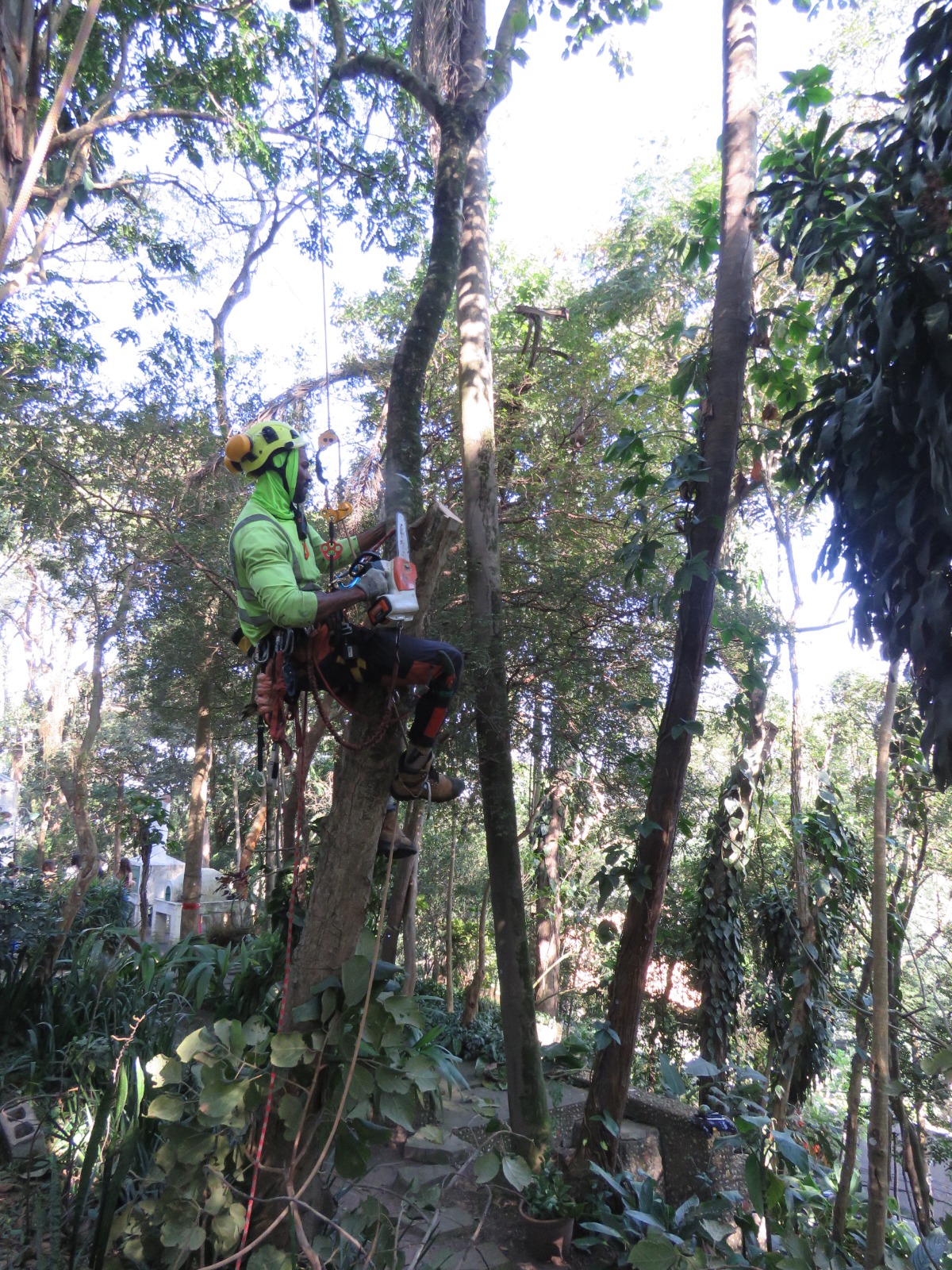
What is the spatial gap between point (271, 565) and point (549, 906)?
24.1 ft

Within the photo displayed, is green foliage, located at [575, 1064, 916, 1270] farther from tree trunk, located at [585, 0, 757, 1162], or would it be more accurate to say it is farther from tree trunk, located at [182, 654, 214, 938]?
tree trunk, located at [182, 654, 214, 938]

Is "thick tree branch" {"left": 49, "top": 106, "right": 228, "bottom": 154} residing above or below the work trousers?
above

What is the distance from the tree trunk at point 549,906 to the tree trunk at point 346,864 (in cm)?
646

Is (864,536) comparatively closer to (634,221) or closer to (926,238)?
(926,238)

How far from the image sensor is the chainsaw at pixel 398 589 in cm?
251

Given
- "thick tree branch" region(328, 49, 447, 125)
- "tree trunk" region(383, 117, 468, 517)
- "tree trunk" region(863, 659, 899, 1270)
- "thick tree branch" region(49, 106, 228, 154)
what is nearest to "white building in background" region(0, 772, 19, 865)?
"thick tree branch" region(49, 106, 228, 154)

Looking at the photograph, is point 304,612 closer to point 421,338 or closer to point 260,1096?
point 260,1096

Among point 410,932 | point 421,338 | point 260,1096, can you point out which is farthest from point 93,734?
point 260,1096

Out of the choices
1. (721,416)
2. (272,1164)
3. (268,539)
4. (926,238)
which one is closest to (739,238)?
(721,416)

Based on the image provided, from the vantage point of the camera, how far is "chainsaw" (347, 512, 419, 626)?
2514 millimetres

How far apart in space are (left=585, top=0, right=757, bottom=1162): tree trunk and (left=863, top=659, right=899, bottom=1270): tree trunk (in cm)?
95

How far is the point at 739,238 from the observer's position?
3.60 m

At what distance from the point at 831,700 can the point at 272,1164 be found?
11.4m

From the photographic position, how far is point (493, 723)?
3.78 metres
